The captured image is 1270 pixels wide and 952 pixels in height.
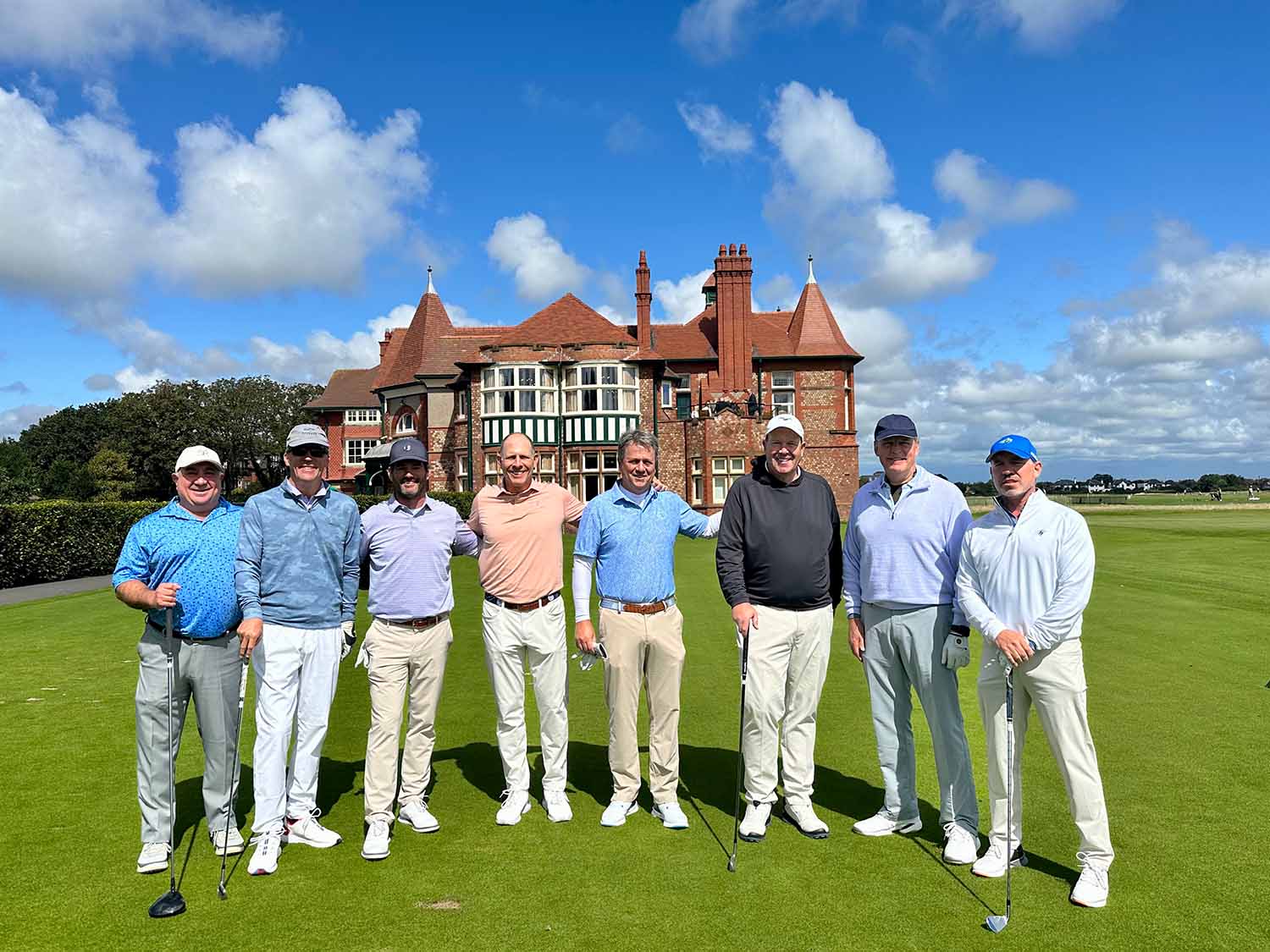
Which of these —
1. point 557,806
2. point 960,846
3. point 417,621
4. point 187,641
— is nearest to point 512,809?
point 557,806

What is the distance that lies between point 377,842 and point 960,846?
3210 mm

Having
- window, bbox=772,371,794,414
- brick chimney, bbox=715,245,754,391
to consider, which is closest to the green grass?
brick chimney, bbox=715,245,754,391

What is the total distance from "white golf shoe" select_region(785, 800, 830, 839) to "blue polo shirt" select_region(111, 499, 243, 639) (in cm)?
343

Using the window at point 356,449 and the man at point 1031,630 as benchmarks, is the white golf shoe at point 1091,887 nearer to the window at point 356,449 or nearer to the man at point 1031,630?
the man at point 1031,630

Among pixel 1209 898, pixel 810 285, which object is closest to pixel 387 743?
pixel 1209 898

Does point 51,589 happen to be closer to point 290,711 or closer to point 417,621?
point 290,711

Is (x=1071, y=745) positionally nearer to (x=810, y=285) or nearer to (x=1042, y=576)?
(x=1042, y=576)

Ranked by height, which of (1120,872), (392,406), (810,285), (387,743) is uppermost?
(810,285)

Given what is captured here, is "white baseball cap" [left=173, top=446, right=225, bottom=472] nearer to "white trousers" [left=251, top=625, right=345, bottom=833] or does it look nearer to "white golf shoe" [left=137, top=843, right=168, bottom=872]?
"white trousers" [left=251, top=625, right=345, bottom=833]

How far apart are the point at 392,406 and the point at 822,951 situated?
1843 inches

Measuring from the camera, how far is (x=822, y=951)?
3643 millimetres

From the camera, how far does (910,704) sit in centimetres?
503

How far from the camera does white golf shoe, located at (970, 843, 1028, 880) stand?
14.5 ft

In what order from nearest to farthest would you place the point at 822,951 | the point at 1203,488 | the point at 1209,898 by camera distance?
1. the point at 822,951
2. the point at 1209,898
3. the point at 1203,488
